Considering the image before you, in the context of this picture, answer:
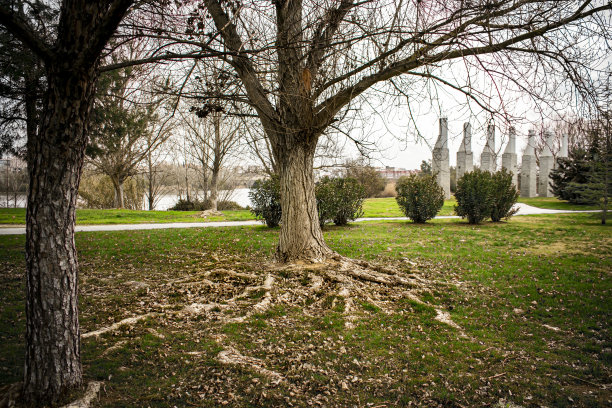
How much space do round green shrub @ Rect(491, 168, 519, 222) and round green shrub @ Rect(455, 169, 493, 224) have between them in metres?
0.31

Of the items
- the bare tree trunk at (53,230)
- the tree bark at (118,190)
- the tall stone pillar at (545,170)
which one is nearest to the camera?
the bare tree trunk at (53,230)

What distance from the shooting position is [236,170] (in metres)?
30.4

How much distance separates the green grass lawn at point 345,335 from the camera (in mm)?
3467

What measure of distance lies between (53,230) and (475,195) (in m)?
14.6

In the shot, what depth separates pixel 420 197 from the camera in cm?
1506

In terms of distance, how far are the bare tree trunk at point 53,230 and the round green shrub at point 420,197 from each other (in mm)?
13562

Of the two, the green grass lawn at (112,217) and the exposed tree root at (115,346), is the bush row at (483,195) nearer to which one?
the green grass lawn at (112,217)

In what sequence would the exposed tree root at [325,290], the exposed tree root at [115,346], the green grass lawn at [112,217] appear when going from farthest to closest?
the green grass lawn at [112,217] < the exposed tree root at [325,290] < the exposed tree root at [115,346]

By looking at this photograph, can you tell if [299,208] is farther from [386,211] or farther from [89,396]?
[386,211]

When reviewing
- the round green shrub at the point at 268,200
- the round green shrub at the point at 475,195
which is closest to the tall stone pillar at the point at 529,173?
the round green shrub at the point at 475,195

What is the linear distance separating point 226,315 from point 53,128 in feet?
11.2

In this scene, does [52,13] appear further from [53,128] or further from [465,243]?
[465,243]

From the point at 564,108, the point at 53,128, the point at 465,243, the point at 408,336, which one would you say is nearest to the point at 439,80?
the point at 564,108

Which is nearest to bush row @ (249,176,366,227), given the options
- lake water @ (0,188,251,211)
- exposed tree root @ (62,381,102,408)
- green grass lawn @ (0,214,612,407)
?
green grass lawn @ (0,214,612,407)
